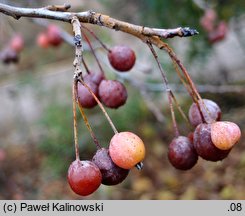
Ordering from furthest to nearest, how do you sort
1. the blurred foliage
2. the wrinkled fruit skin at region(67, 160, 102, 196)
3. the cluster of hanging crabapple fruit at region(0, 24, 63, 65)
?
the blurred foliage
the cluster of hanging crabapple fruit at region(0, 24, 63, 65)
the wrinkled fruit skin at region(67, 160, 102, 196)

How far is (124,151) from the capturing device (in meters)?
0.68

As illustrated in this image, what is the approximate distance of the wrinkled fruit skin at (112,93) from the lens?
0.85 m

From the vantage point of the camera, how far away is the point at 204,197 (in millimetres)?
2020

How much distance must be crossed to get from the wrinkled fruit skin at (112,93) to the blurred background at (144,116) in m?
0.88

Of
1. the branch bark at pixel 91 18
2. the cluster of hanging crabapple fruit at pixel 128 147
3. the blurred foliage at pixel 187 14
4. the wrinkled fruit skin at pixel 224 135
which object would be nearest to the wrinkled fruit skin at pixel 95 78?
the cluster of hanging crabapple fruit at pixel 128 147

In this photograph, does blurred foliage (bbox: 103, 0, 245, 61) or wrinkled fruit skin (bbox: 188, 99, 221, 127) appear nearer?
wrinkled fruit skin (bbox: 188, 99, 221, 127)

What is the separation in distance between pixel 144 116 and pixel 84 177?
1955 mm

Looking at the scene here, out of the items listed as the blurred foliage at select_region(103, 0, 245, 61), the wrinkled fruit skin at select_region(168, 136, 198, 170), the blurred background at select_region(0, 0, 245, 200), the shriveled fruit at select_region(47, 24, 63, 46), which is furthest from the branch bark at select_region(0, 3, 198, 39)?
the blurred foliage at select_region(103, 0, 245, 61)

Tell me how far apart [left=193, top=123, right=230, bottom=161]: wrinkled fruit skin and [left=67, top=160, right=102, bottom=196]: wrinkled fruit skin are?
0.58 feet

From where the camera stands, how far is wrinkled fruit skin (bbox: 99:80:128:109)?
847 millimetres

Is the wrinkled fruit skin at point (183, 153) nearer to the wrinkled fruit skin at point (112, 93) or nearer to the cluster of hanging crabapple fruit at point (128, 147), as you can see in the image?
the cluster of hanging crabapple fruit at point (128, 147)

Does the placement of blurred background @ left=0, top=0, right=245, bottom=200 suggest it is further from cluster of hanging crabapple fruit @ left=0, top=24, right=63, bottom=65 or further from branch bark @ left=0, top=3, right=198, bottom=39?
branch bark @ left=0, top=3, right=198, bottom=39

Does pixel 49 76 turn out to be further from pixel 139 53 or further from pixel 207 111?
pixel 207 111
